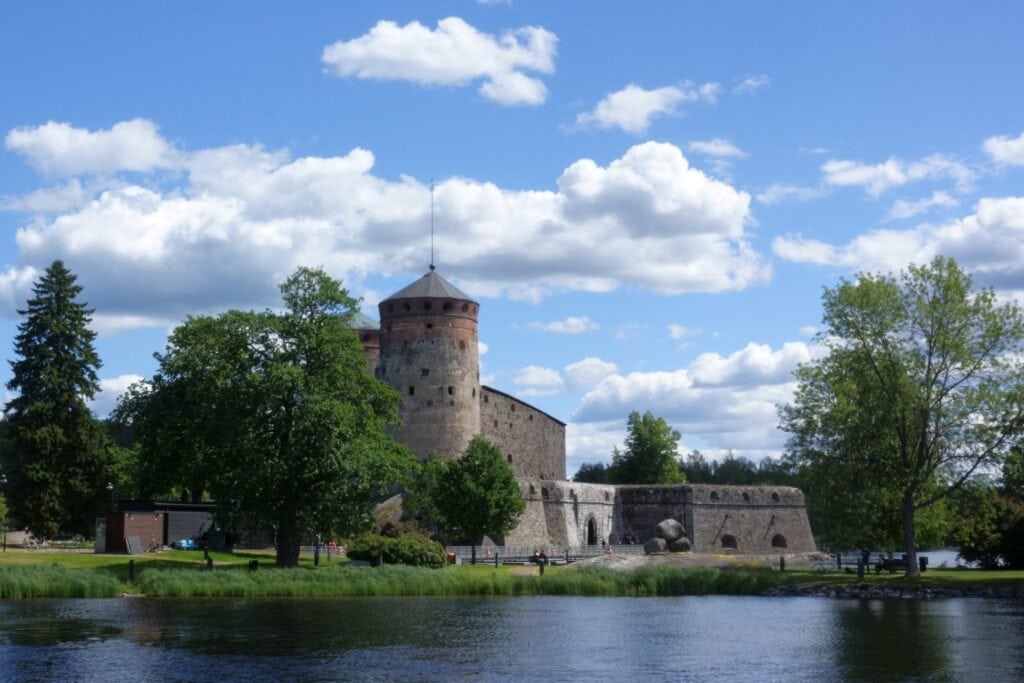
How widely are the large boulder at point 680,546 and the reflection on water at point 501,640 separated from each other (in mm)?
28487

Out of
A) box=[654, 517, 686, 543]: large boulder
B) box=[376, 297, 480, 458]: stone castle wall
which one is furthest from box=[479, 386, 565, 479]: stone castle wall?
box=[654, 517, 686, 543]: large boulder

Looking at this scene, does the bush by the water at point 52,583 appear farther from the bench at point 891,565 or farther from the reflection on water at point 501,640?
the bench at point 891,565

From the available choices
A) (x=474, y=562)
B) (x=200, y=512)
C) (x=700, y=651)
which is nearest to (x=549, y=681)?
(x=700, y=651)

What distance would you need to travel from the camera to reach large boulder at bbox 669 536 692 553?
6092 centimetres

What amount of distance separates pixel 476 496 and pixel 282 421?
40.7 feet

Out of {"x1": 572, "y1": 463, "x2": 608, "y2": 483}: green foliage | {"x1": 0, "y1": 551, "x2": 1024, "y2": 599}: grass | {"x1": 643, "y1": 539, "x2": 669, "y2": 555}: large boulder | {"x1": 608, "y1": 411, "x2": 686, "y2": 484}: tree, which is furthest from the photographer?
{"x1": 572, "y1": 463, "x2": 608, "y2": 483}: green foliage

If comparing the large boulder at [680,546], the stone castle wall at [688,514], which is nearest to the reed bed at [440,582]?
the large boulder at [680,546]

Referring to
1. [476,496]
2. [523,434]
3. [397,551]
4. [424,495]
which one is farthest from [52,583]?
[523,434]

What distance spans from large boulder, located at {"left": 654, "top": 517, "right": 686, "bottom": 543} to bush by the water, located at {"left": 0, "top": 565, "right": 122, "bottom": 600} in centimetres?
3526

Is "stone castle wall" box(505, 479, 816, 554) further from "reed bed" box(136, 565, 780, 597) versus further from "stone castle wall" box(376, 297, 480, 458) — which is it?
"reed bed" box(136, 565, 780, 597)

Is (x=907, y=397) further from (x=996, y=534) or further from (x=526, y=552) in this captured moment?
(x=526, y=552)

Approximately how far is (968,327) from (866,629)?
1436 centimetres

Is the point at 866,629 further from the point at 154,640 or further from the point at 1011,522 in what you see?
the point at 1011,522

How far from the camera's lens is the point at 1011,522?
41844mm
